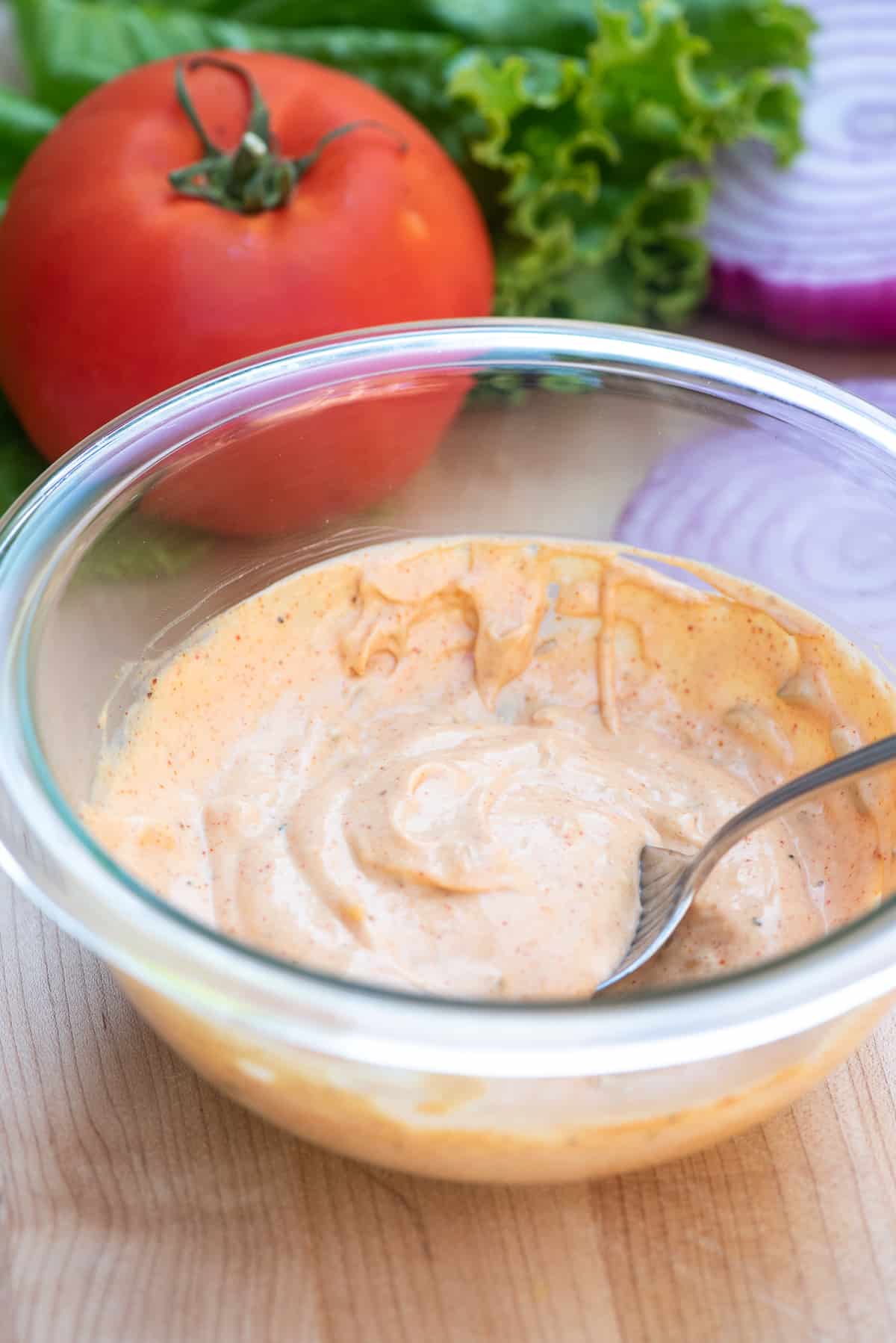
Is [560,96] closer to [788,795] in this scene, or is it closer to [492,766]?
[492,766]

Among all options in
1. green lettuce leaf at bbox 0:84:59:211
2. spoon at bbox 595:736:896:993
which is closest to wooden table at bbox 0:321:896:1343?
spoon at bbox 595:736:896:993

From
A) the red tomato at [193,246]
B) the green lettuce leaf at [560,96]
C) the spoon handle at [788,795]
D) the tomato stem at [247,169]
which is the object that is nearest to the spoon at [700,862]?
the spoon handle at [788,795]

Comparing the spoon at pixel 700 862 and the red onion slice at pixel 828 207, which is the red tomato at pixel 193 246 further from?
the spoon at pixel 700 862

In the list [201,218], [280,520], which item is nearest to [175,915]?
[280,520]

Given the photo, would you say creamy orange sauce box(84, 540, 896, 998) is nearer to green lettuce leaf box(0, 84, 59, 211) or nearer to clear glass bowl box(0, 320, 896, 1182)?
clear glass bowl box(0, 320, 896, 1182)

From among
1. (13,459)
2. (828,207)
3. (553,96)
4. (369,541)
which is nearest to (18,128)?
(13,459)

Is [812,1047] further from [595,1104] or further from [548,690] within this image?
[548,690]

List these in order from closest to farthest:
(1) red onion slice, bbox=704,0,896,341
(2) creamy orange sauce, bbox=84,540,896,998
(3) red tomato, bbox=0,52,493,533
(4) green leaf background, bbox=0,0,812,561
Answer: (2) creamy orange sauce, bbox=84,540,896,998, (3) red tomato, bbox=0,52,493,533, (4) green leaf background, bbox=0,0,812,561, (1) red onion slice, bbox=704,0,896,341
